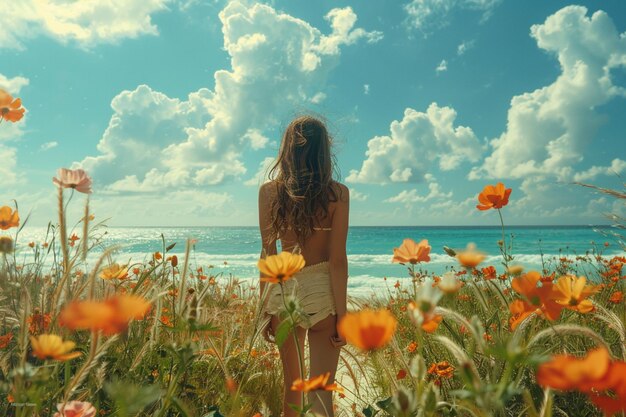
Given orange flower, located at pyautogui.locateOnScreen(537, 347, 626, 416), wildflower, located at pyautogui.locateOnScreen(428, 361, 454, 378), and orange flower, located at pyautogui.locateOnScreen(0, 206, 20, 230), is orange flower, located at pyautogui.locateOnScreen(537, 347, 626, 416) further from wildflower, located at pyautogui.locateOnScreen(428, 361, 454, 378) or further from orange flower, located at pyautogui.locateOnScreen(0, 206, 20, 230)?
orange flower, located at pyautogui.locateOnScreen(0, 206, 20, 230)

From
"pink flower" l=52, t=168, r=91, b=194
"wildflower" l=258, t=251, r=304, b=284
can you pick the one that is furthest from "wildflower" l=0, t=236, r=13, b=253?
"wildflower" l=258, t=251, r=304, b=284

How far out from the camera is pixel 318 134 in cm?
276

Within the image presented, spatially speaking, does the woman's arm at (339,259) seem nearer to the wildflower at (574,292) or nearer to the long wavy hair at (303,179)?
the long wavy hair at (303,179)

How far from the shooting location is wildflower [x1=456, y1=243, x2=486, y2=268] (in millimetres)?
914

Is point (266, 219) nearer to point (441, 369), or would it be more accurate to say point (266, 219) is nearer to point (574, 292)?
point (441, 369)

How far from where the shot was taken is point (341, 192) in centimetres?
259

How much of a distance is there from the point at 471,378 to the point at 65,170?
1.18m

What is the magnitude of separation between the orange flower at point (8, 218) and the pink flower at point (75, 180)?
590 mm

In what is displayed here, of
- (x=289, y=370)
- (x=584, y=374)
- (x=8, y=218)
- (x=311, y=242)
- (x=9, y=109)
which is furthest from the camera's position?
(x=311, y=242)

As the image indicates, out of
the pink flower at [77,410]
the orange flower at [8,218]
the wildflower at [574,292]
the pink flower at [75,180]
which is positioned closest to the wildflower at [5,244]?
the pink flower at [75,180]

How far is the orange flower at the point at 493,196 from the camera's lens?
184 centimetres

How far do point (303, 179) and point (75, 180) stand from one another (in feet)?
4.77

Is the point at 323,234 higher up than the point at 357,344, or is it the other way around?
the point at 323,234

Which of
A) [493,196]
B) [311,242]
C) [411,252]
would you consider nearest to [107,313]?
[411,252]
